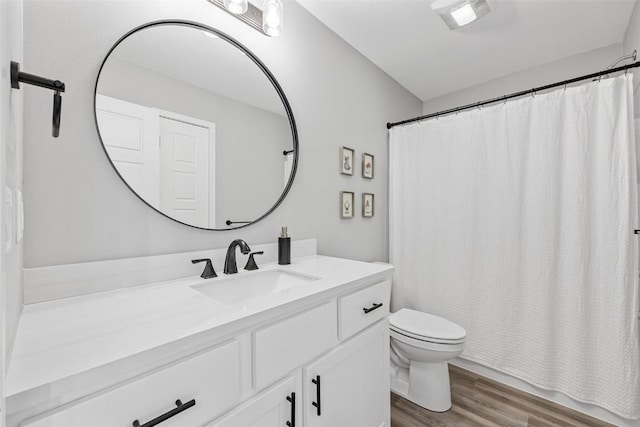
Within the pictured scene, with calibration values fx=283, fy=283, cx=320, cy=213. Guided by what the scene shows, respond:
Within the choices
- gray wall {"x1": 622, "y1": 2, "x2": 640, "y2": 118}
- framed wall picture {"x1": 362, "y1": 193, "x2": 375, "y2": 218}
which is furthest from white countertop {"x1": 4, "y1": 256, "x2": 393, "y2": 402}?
gray wall {"x1": 622, "y1": 2, "x2": 640, "y2": 118}

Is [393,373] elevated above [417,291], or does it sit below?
below

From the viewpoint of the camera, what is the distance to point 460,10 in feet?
5.34

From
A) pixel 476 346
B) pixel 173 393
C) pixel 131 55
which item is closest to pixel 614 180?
pixel 476 346

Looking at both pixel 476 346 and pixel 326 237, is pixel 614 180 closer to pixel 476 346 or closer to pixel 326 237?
pixel 476 346

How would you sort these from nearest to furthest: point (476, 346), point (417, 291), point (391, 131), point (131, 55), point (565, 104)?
point (131, 55) < point (565, 104) < point (476, 346) < point (417, 291) < point (391, 131)

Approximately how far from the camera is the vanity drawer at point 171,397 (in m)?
0.51

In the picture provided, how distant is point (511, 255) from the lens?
1.90m

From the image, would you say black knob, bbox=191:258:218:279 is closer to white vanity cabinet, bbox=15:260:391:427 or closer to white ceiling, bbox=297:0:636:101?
white vanity cabinet, bbox=15:260:391:427

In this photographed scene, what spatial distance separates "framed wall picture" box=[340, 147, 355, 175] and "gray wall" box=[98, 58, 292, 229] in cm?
48

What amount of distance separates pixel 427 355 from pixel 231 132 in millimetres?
1628

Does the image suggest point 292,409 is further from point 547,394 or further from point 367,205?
point 547,394

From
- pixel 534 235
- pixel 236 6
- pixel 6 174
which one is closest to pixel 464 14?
pixel 236 6

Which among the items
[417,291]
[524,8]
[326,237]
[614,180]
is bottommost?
[417,291]

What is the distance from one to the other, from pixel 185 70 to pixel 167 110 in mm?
207
